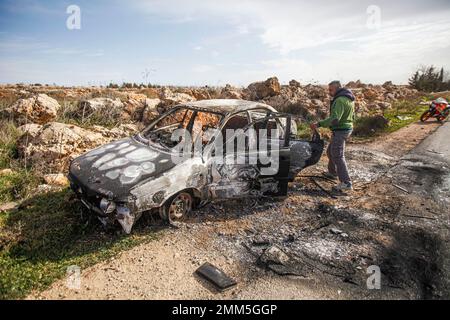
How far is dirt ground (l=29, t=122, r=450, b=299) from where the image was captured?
321 centimetres

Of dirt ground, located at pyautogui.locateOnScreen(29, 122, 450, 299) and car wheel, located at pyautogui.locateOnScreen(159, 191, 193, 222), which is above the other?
car wheel, located at pyautogui.locateOnScreen(159, 191, 193, 222)

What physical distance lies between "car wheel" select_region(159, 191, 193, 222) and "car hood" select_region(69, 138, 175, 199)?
498 mm

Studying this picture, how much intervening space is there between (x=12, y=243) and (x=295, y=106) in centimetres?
1262

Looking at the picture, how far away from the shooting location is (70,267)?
3445mm

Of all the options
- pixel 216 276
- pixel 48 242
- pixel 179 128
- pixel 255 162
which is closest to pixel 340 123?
pixel 255 162

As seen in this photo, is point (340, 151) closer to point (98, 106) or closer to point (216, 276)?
point (216, 276)

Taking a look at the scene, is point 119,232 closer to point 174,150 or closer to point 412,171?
point 174,150

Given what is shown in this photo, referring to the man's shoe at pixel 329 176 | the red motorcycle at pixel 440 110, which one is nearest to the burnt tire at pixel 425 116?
the red motorcycle at pixel 440 110

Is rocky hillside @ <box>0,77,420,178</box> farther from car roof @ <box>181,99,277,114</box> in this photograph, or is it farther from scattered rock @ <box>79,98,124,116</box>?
car roof @ <box>181,99,277,114</box>

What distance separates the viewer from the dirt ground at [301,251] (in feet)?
10.5

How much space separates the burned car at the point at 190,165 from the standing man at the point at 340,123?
1.21ft

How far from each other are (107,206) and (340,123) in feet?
14.4

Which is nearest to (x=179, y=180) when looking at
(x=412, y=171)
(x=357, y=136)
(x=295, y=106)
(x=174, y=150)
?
(x=174, y=150)

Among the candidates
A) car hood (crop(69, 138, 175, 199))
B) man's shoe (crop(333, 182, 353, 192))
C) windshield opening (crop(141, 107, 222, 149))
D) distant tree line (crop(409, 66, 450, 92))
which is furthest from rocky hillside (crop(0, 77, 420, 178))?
distant tree line (crop(409, 66, 450, 92))
